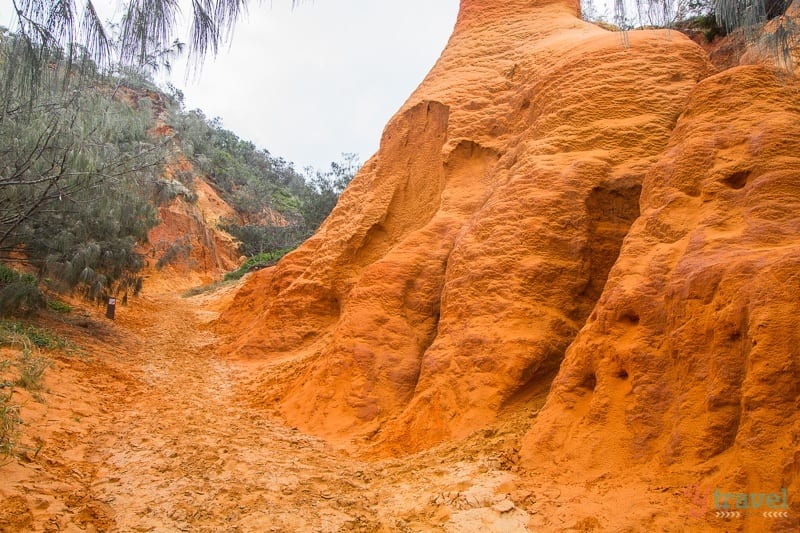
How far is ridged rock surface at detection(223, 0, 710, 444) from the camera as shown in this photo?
6203mm

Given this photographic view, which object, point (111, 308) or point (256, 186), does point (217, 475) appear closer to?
point (111, 308)

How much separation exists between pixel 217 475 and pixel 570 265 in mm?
3746

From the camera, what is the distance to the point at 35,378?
7188mm

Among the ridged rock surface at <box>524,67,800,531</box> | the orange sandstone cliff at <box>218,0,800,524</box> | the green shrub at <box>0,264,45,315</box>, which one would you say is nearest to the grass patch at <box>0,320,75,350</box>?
the green shrub at <box>0,264,45,315</box>

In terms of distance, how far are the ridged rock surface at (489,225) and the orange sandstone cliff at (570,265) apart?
0.9 inches

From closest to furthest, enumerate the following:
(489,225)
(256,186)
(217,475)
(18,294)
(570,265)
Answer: (217,475) → (570,265) → (489,225) → (18,294) → (256,186)

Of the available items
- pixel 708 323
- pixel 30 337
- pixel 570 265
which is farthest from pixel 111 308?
pixel 708 323

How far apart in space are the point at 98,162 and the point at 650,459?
828 cm

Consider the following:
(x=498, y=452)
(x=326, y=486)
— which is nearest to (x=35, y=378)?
(x=326, y=486)

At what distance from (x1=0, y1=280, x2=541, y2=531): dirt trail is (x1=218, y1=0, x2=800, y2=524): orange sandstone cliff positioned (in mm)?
478

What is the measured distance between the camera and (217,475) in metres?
5.50

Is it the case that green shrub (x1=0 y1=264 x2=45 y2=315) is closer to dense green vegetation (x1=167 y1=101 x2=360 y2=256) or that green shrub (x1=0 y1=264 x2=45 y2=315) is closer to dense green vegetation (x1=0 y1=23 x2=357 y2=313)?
dense green vegetation (x1=0 y1=23 x2=357 y2=313)

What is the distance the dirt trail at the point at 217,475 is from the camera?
4.48 metres

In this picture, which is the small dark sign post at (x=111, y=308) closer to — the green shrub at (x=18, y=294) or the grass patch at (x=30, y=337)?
the green shrub at (x=18, y=294)
